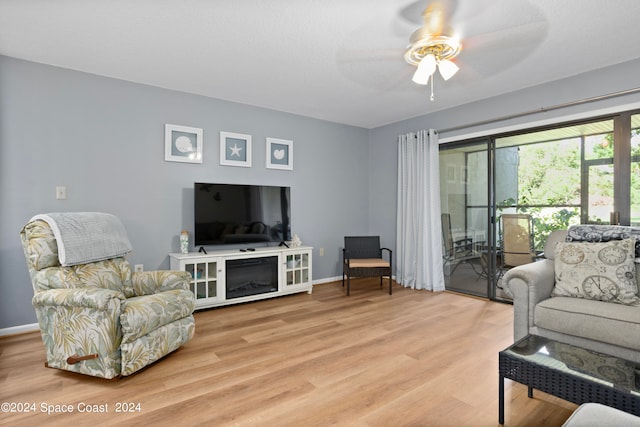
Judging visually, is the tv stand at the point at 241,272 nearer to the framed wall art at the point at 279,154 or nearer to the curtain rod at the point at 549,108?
the framed wall art at the point at 279,154

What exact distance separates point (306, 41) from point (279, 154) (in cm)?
197

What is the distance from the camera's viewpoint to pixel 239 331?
116 inches

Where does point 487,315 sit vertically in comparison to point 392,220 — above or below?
below

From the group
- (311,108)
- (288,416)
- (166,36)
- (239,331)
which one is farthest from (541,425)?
(311,108)

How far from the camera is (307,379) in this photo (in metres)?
2.12

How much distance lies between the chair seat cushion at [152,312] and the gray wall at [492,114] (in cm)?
337

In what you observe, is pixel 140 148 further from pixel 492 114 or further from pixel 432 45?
pixel 492 114

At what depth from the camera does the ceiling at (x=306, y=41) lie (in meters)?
2.20

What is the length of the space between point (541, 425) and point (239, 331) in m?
2.24

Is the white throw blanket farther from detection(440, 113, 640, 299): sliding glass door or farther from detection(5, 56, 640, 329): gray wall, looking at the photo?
detection(440, 113, 640, 299): sliding glass door

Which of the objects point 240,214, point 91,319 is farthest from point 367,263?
point 91,319

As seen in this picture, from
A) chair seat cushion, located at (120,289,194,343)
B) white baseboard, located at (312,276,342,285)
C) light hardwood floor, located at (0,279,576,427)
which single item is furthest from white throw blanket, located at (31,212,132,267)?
white baseboard, located at (312,276,342,285)

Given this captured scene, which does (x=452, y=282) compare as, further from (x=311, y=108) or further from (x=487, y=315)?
(x=311, y=108)

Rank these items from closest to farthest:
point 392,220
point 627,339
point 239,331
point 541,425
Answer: point 541,425 < point 627,339 < point 239,331 < point 392,220
